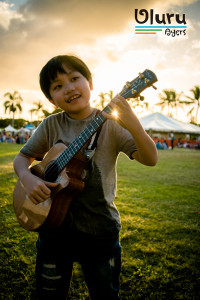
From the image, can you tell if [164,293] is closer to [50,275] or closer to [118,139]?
[50,275]

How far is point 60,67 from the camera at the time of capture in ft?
5.91

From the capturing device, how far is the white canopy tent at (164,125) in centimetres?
3247

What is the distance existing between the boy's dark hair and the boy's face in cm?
4

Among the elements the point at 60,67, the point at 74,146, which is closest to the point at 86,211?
the point at 74,146

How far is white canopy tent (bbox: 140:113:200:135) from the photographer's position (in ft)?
107

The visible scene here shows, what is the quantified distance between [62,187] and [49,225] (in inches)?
13.8

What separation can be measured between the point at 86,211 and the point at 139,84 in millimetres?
1108

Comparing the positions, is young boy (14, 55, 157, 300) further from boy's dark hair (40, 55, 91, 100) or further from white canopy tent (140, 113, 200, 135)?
white canopy tent (140, 113, 200, 135)

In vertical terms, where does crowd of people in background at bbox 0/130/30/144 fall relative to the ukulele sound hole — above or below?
above

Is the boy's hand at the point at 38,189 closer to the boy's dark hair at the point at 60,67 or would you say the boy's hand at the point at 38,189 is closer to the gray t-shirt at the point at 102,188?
the gray t-shirt at the point at 102,188

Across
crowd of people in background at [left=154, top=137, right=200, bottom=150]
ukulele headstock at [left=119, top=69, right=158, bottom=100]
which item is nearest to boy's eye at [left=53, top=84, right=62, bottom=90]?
ukulele headstock at [left=119, top=69, right=158, bottom=100]

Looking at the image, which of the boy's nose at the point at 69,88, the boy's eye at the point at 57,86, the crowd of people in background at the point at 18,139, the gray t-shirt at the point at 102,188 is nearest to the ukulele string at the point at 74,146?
the gray t-shirt at the point at 102,188

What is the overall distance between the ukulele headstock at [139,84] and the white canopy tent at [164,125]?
31110mm

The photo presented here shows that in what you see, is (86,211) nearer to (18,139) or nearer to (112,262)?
(112,262)
